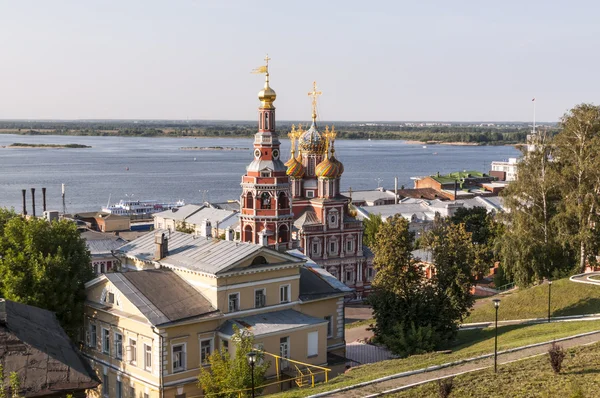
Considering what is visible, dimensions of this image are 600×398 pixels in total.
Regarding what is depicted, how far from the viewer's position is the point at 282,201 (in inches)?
1676

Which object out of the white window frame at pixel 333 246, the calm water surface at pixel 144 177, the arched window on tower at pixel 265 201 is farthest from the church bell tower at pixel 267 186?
the calm water surface at pixel 144 177

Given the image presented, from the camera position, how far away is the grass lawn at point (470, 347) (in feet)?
68.0

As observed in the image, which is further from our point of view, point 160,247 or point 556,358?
point 160,247

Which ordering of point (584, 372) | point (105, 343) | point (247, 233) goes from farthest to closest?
point (247, 233), point (105, 343), point (584, 372)

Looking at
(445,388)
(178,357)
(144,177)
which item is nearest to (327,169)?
(178,357)

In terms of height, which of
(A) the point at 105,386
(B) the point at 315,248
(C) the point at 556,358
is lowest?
(A) the point at 105,386

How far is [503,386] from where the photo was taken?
18.2 m

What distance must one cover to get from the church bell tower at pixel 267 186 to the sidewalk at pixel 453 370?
21535 mm

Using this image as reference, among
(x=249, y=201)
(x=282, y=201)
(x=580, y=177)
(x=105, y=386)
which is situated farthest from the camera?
(x=249, y=201)

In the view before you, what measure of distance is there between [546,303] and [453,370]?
13438 millimetres

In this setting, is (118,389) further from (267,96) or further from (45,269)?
(267,96)

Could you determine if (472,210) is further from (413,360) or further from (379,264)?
(413,360)

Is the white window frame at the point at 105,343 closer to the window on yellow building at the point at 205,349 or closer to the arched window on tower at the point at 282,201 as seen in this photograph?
the window on yellow building at the point at 205,349

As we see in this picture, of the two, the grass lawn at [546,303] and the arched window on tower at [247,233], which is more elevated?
the arched window on tower at [247,233]
